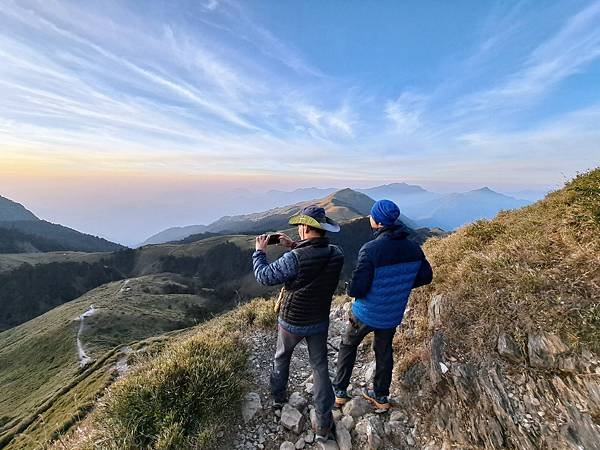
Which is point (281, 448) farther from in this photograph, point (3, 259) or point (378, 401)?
point (3, 259)

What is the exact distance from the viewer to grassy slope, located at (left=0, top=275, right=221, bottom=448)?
48719 millimetres

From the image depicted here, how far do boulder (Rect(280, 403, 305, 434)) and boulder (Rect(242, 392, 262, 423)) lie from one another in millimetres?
540

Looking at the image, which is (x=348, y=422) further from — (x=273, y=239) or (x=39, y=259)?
(x=39, y=259)

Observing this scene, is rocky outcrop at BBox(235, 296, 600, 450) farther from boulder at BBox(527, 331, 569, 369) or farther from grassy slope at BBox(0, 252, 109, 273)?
grassy slope at BBox(0, 252, 109, 273)

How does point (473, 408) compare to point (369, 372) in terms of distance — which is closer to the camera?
point (473, 408)

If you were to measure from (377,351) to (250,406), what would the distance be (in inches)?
106

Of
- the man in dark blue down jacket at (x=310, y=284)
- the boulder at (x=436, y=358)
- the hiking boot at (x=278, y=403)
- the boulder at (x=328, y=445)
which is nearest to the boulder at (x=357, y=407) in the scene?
the man in dark blue down jacket at (x=310, y=284)

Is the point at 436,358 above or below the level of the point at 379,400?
above

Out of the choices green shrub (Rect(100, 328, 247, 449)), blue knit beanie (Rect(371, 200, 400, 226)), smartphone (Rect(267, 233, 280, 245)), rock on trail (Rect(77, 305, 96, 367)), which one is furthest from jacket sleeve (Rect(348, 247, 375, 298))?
rock on trail (Rect(77, 305, 96, 367))

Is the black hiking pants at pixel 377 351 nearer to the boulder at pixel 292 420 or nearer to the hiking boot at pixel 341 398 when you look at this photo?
the hiking boot at pixel 341 398

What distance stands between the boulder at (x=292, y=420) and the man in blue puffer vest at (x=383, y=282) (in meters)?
1.48

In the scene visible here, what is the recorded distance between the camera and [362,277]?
17.8 ft

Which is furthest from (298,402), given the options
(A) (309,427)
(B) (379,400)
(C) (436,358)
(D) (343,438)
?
(C) (436,358)

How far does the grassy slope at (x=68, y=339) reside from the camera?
48.7 m
